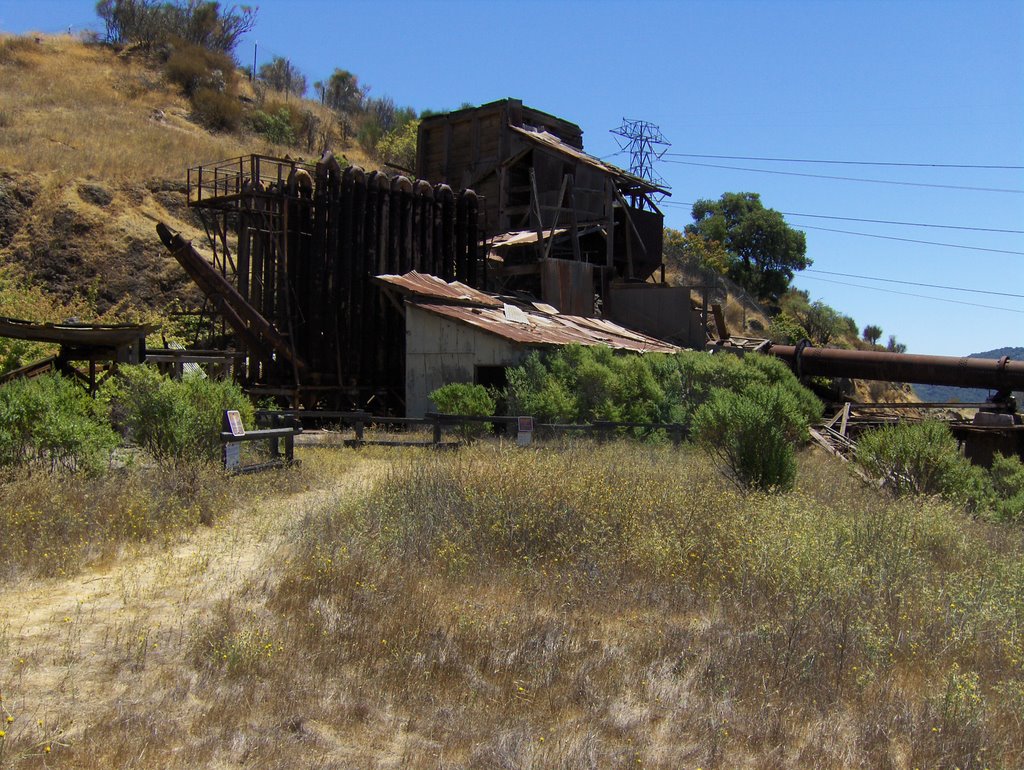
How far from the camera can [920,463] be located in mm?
13703

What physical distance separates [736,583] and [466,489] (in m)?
3.43

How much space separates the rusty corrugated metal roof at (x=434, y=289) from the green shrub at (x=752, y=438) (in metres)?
11.1

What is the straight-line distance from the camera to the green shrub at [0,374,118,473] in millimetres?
9930

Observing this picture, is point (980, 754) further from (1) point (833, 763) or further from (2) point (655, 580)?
(2) point (655, 580)

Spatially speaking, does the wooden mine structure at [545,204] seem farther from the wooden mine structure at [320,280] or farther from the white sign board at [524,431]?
the white sign board at [524,431]

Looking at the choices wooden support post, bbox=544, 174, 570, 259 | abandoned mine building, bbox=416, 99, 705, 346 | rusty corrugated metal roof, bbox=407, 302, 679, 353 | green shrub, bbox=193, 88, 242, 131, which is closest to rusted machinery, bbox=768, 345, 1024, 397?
abandoned mine building, bbox=416, 99, 705, 346

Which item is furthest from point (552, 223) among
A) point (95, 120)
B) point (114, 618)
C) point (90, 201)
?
point (114, 618)

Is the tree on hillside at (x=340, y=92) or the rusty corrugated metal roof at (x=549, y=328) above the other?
the tree on hillside at (x=340, y=92)

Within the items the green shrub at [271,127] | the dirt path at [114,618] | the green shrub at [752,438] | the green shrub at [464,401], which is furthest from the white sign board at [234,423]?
the green shrub at [271,127]

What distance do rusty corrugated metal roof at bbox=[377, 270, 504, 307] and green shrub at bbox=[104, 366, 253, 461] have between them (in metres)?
10.6

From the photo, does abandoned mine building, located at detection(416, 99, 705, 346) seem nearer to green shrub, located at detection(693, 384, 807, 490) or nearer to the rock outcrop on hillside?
the rock outcrop on hillside

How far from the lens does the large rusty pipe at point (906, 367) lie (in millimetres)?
26375

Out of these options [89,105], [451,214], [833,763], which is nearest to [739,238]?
[451,214]

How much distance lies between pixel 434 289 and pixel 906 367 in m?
15.8
